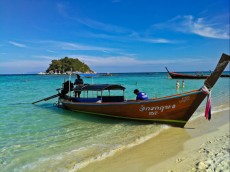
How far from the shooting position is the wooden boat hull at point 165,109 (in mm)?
10062

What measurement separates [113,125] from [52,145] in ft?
11.9

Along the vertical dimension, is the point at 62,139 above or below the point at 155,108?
below

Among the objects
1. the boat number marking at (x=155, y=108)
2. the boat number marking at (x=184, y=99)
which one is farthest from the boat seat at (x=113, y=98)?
the boat number marking at (x=184, y=99)

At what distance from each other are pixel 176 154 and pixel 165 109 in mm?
3599

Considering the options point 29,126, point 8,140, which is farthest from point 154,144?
point 29,126

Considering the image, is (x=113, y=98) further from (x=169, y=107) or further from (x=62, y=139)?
(x=62, y=139)

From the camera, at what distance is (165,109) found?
10398 millimetres

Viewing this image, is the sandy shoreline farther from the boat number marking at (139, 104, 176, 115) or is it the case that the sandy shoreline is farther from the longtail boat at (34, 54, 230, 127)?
the boat number marking at (139, 104, 176, 115)

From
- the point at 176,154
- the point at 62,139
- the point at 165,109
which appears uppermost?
the point at 165,109

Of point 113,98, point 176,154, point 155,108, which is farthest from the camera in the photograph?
point 113,98

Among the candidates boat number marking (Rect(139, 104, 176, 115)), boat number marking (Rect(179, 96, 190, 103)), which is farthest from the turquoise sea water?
boat number marking (Rect(179, 96, 190, 103))

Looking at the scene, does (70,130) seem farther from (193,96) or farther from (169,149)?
(193,96)

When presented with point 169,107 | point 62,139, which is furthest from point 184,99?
point 62,139

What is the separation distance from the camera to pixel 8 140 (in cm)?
888
